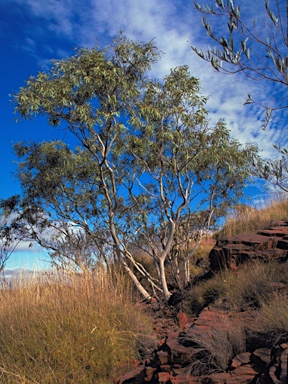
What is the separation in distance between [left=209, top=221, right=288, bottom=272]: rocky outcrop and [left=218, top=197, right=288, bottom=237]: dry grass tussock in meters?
3.19

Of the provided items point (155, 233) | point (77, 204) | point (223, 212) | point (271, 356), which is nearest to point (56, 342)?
point (271, 356)

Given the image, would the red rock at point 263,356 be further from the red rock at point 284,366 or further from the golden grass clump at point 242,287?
the golden grass clump at point 242,287

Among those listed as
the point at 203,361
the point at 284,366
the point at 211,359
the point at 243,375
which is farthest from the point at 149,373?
the point at 284,366

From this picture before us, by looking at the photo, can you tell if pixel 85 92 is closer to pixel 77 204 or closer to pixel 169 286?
pixel 77 204

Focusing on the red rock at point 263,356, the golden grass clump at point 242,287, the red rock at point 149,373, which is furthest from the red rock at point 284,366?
the golden grass clump at point 242,287

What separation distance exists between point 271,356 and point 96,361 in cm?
260

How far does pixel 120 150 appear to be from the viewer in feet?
41.2

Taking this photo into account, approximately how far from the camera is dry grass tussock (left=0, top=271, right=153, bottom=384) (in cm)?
546

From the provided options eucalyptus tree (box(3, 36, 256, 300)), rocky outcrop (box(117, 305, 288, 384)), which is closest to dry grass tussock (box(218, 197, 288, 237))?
eucalyptus tree (box(3, 36, 256, 300))

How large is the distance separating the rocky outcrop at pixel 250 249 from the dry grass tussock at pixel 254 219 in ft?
10.5

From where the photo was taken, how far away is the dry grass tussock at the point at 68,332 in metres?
5.46

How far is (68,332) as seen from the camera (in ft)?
19.3

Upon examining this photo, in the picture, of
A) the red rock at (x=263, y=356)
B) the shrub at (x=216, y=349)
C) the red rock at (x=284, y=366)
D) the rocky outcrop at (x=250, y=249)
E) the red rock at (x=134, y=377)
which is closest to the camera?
the red rock at (x=284, y=366)

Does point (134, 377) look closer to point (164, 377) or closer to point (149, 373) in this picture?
point (149, 373)
